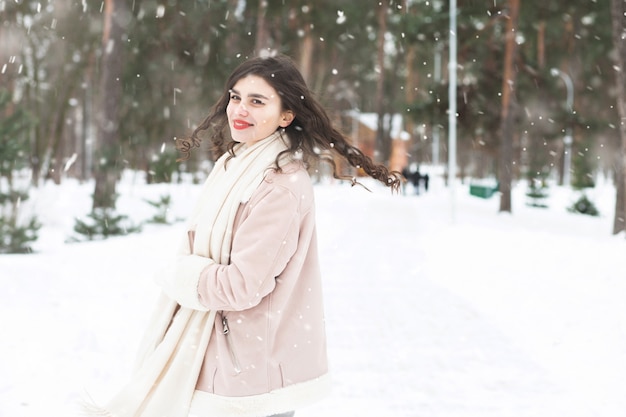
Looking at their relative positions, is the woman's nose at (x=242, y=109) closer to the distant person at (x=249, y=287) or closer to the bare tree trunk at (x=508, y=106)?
the distant person at (x=249, y=287)

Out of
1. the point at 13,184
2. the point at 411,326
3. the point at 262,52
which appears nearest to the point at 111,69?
the point at 262,52

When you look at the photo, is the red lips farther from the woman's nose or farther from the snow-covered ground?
the snow-covered ground

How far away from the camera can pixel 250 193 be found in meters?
2.21

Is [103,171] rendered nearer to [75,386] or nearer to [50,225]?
[50,225]

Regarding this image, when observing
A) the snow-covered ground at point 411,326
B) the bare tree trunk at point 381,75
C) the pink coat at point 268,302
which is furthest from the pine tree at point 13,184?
the bare tree trunk at point 381,75

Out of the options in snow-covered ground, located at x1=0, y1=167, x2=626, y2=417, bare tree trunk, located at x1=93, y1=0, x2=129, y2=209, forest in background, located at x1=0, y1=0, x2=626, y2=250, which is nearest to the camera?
snow-covered ground, located at x1=0, y1=167, x2=626, y2=417

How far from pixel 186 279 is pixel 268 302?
28 cm

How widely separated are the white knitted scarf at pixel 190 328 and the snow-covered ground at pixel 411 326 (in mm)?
423

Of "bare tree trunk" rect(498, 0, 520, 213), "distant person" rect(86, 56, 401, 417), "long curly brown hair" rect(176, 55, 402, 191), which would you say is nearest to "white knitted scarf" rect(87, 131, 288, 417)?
"distant person" rect(86, 56, 401, 417)

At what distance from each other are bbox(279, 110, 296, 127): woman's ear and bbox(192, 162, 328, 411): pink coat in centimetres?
20

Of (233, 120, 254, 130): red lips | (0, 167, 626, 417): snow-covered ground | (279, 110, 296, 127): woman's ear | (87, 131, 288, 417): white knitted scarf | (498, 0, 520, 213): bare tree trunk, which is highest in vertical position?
(498, 0, 520, 213): bare tree trunk

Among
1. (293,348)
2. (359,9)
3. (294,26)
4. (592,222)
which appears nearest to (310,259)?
(293,348)

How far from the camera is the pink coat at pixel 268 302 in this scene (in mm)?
2117

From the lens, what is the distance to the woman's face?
2.35 m
